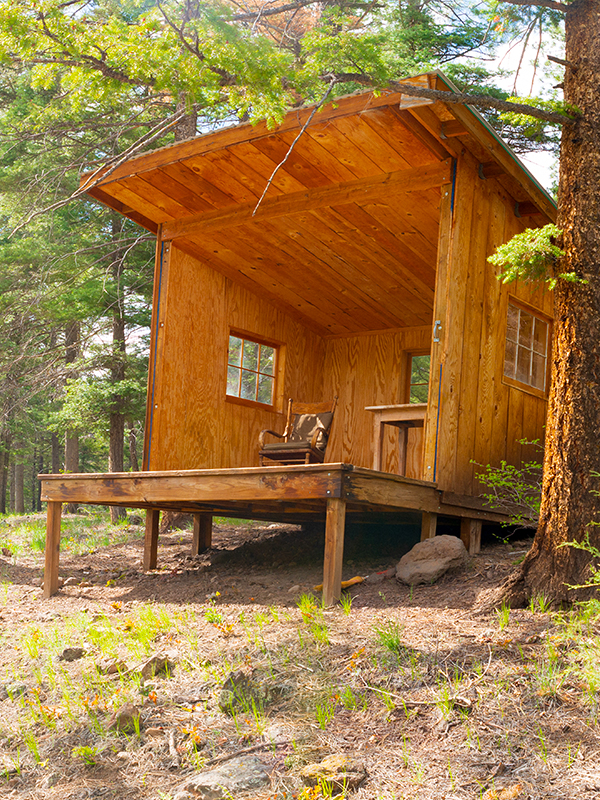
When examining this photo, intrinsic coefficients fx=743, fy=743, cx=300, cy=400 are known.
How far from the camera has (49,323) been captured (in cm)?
1060

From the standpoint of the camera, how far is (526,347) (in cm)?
682

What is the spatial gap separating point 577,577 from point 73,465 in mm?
10321

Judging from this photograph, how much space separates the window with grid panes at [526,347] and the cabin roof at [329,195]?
94cm

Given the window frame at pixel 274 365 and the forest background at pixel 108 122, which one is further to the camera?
the window frame at pixel 274 365

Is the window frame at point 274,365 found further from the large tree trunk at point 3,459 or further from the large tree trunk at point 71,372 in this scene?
the large tree trunk at point 3,459

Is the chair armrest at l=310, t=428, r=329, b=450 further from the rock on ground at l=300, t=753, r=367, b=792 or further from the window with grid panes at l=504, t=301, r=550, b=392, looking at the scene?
the rock on ground at l=300, t=753, r=367, b=792

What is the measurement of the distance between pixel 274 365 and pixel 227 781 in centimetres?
608

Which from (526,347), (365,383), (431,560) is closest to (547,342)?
(526,347)

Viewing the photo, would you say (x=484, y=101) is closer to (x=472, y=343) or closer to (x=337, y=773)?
(x=472, y=343)

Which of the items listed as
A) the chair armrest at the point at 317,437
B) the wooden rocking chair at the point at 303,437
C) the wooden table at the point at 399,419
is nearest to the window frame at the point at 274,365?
the wooden rocking chair at the point at 303,437

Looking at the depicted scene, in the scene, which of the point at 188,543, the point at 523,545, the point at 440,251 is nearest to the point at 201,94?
the point at 440,251

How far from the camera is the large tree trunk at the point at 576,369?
12.5 feet

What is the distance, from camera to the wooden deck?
4426mm

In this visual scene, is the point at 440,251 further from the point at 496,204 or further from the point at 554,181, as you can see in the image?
the point at 554,181
